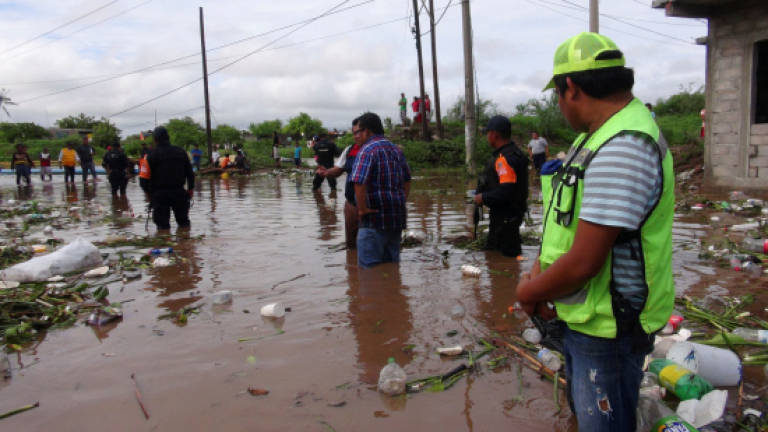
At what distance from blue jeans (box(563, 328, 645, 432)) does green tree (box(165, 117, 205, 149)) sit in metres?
71.7

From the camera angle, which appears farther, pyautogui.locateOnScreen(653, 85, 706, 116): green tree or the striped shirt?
pyautogui.locateOnScreen(653, 85, 706, 116): green tree

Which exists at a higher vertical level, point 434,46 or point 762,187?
point 434,46

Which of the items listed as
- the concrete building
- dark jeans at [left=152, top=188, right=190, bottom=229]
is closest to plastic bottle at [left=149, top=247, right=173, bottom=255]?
dark jeans at [left=152, top=188, right=190, bottom=229]

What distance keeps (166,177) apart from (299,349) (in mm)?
4690

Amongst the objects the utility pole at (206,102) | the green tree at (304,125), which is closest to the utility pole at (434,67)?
the utility pole at (206,102)

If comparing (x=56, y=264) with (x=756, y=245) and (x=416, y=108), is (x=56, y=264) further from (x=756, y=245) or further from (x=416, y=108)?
(x=416, y=108)

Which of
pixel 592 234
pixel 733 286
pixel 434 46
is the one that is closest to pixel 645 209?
pixel 592 234

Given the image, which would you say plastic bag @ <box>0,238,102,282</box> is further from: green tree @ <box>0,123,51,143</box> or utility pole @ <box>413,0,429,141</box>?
green tree @ <box>0,123,51,143</box>

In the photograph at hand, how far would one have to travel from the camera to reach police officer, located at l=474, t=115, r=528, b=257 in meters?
5.20

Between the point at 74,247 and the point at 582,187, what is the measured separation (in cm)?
593

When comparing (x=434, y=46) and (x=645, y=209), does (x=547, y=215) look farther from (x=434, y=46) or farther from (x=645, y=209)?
(x=434, y=46)

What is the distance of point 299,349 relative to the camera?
3637mm

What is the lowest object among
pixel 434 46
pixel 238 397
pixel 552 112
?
pixel 238 397

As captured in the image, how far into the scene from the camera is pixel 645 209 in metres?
1.56
